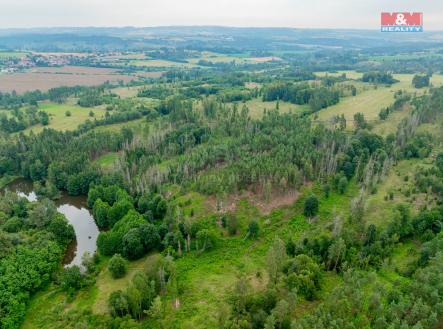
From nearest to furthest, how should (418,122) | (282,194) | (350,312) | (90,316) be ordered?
(350,312)
(90,316)
(282,194)
(418,122)

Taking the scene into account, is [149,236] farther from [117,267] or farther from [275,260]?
[275,260]

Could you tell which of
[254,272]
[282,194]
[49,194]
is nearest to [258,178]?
[282,194]

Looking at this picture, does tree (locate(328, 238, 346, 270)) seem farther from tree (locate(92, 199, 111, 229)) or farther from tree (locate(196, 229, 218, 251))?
tree (locate(92, 199, 111, 229))

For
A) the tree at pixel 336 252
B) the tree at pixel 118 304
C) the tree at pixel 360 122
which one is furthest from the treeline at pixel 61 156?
the tree at pixel 360 122

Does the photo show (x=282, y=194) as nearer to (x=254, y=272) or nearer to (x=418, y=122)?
(x=254, y=272)

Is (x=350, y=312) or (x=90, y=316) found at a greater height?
(x=350, y=312)

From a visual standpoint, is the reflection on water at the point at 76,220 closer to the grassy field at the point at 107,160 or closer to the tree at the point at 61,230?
the tree at the point at 61,230
